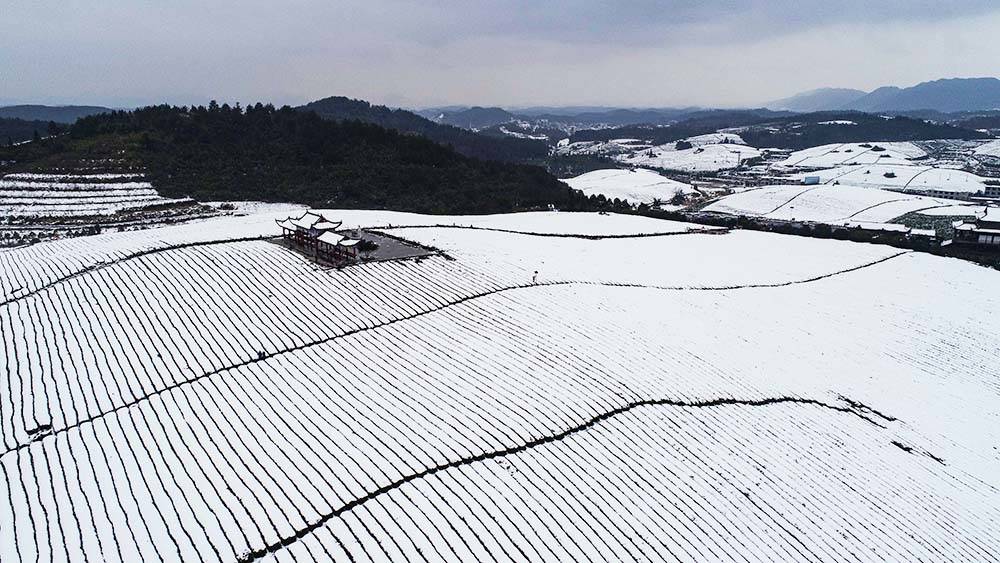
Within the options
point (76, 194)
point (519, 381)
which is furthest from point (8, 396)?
point (76, 194)

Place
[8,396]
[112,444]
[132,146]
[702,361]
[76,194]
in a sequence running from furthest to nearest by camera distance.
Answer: [132,146] < [76,194] < [702,361] < [8,396] < [112,444]

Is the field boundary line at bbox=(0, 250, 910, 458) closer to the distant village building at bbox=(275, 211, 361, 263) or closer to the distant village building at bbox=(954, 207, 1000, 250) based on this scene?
the distant village building at bbox=(275, 211, 361, 263)

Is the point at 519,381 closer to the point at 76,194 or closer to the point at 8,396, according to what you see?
the point at 8,396

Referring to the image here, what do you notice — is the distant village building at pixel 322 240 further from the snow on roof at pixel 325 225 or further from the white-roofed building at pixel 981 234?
the white-roofed building at pixel 981 234

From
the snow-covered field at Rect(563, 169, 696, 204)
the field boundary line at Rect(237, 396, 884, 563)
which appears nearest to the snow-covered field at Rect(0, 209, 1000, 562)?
the field boundary line at Rect(237, 396, 884, 563)

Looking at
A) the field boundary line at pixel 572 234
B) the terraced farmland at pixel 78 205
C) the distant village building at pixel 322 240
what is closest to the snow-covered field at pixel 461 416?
the distant village building at pixel 322 240

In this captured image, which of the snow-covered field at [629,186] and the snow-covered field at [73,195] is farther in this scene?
the snow-covered field at [629,186]

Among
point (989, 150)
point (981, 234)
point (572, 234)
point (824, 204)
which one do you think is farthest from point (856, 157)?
point (572, 234)

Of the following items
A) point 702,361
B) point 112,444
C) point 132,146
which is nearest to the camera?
Answer: point 112,444

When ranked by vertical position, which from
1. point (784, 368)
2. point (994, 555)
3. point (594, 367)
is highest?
point (594, 367)
